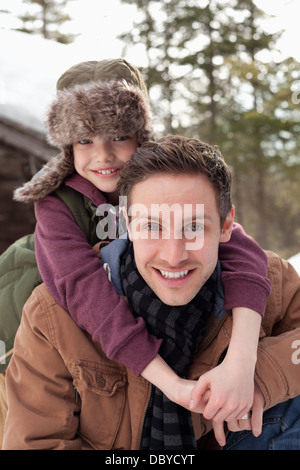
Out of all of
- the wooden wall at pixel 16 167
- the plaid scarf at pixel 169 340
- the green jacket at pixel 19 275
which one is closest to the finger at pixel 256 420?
the plaid scarf at pixel 169 340

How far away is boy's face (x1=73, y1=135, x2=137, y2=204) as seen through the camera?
7.74 ft

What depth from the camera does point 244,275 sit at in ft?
6.77

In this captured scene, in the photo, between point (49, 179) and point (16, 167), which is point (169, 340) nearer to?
point (49, 179)

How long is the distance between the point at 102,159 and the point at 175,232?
2.25 ft

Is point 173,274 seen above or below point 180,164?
below

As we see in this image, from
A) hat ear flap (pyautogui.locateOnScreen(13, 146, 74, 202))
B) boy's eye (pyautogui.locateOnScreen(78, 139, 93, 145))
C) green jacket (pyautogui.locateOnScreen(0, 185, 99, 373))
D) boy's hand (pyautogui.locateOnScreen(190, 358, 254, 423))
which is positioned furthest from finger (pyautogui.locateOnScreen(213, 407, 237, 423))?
boy's eye (pyautogui.locateOnScreen(78, 139, 93, 145))

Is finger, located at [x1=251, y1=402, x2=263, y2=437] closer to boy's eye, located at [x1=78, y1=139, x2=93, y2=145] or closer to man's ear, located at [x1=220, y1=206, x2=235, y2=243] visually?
man's ear, located at [x1=220, y1=206, x2=235, y2=243]

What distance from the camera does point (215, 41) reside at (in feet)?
48.8

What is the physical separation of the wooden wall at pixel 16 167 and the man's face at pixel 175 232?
9.86 ft

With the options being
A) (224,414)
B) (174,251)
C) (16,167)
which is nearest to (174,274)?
(174,251)

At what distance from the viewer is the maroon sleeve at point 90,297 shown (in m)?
1.89
